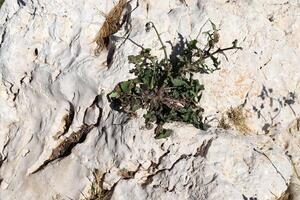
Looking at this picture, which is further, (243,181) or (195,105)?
(195,105)

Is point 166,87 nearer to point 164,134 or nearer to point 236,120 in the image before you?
point 164,134

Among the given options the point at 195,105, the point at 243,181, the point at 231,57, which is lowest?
the point at 243,181

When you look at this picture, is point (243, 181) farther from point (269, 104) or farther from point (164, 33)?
point (164, 33)

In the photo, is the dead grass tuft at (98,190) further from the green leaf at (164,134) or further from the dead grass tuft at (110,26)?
the dead grass tuft at (110,26)

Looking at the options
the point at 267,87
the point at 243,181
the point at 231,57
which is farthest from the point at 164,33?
the point at 243,181

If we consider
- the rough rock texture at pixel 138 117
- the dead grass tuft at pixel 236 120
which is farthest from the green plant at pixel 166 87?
the dead grass tuft at pixel 236 120

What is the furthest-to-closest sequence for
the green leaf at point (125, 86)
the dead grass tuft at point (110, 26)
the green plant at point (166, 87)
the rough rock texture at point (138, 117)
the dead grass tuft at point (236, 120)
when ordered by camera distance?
the dead grass tuft at point (110, 26), the dead grass tuft at point (236, 120), the green leaf at point (125, 86), the green plant at point (166, 87), the rough rock texture at point (138, 117)
